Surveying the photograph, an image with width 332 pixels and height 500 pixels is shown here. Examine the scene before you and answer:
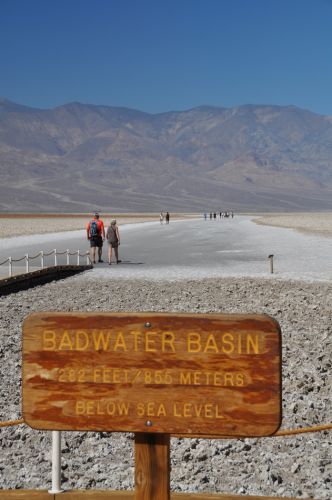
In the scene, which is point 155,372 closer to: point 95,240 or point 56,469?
point 56,469

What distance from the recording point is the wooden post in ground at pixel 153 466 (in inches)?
151

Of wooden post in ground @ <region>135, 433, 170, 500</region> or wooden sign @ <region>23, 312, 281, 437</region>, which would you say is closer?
wooden sign @ <region>23, 312, 281, 437</region>

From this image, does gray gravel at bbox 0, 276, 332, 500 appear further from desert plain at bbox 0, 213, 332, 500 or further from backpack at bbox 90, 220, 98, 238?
backpack at bbox 90, 220, 98, 238

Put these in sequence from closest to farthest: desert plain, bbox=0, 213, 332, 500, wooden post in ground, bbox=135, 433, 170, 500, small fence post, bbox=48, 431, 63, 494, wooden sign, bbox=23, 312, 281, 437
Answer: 1. wooden sign, bbox=23, 312, 281, 437
2. wooden post in ground, bbox=135, 433, 170, 500
3. small fence post, bbox=48, 431, 63, 494
4. desert plain, bbox=0, 213, 332, 500

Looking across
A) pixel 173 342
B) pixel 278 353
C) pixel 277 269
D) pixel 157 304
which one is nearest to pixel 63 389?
pixel 173 342

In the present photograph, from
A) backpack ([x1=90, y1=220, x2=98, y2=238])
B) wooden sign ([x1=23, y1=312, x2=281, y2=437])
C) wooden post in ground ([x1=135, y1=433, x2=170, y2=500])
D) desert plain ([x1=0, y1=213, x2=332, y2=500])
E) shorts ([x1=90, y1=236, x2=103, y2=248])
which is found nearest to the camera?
wooden sign ([x1=23, y1=312, x2=281, y2=437])

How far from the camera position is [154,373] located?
3713mm

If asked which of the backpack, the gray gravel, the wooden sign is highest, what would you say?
the wooden sign

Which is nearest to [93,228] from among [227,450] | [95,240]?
[95,240]

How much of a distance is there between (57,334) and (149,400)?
0.55 metres

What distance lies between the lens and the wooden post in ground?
12.6 feet

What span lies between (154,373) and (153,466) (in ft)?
1.65

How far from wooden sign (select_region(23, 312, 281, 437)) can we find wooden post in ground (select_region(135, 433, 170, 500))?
0.46 feet

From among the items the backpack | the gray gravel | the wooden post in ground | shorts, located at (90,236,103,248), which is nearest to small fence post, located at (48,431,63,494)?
the wooden post in ground
